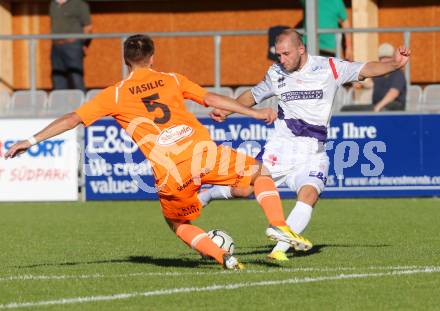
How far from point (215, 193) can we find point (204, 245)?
1598 millimetres

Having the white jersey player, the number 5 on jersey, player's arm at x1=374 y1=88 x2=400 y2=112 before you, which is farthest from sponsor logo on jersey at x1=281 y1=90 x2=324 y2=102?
player's arm at x1=374 y1=88 x2=400 y2=112

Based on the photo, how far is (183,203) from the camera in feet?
28.3

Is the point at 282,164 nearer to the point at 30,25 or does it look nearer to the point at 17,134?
the point at 17,134

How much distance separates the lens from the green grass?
282 inches

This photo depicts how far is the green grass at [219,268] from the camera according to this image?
7156 millimetres

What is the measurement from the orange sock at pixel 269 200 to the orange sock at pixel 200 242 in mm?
439

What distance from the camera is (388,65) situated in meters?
9.46

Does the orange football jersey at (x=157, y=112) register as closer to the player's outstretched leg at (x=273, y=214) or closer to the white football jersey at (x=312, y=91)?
the player's outstretched leg at (x=273, y=214)

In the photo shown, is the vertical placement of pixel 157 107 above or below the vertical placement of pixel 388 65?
below

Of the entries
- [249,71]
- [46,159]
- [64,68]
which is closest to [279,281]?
[46,159]

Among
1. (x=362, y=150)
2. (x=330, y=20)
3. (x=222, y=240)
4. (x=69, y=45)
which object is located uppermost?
(x=330, y=20)

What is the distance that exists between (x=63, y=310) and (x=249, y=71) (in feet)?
47.2

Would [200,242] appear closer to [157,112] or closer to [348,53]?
[157,112]

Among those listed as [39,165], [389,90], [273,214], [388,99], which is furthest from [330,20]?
[273,214]
